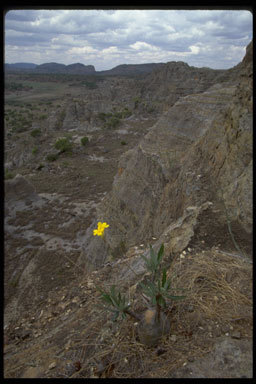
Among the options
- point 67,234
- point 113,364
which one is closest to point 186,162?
point 113,364

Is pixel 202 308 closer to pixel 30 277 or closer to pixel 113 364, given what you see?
pixel 113 364

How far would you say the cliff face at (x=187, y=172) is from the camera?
388cm

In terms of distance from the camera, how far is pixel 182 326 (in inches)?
80.6

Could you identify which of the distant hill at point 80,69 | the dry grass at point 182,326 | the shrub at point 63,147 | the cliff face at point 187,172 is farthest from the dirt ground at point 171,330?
the distant hill at point 80,69

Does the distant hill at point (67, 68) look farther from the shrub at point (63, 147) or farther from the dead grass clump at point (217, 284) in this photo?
the dead grass clump at point (217, 284)

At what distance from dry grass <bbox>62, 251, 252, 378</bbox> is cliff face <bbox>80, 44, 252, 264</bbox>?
98 cm

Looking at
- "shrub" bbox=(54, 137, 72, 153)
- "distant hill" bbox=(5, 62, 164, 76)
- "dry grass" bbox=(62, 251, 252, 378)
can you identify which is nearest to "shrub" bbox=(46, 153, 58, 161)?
"shrub" bbox=(54, 137, 72, 153)

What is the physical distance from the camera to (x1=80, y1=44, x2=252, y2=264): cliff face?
12.7ft

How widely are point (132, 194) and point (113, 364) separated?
6.63m

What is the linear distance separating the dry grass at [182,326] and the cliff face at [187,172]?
0.98 m

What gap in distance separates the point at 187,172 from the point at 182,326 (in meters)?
3.86

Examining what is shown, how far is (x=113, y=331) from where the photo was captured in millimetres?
2301

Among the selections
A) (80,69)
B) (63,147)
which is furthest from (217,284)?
(80,69)

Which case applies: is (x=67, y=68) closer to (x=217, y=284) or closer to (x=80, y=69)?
(x=80, y=69)
